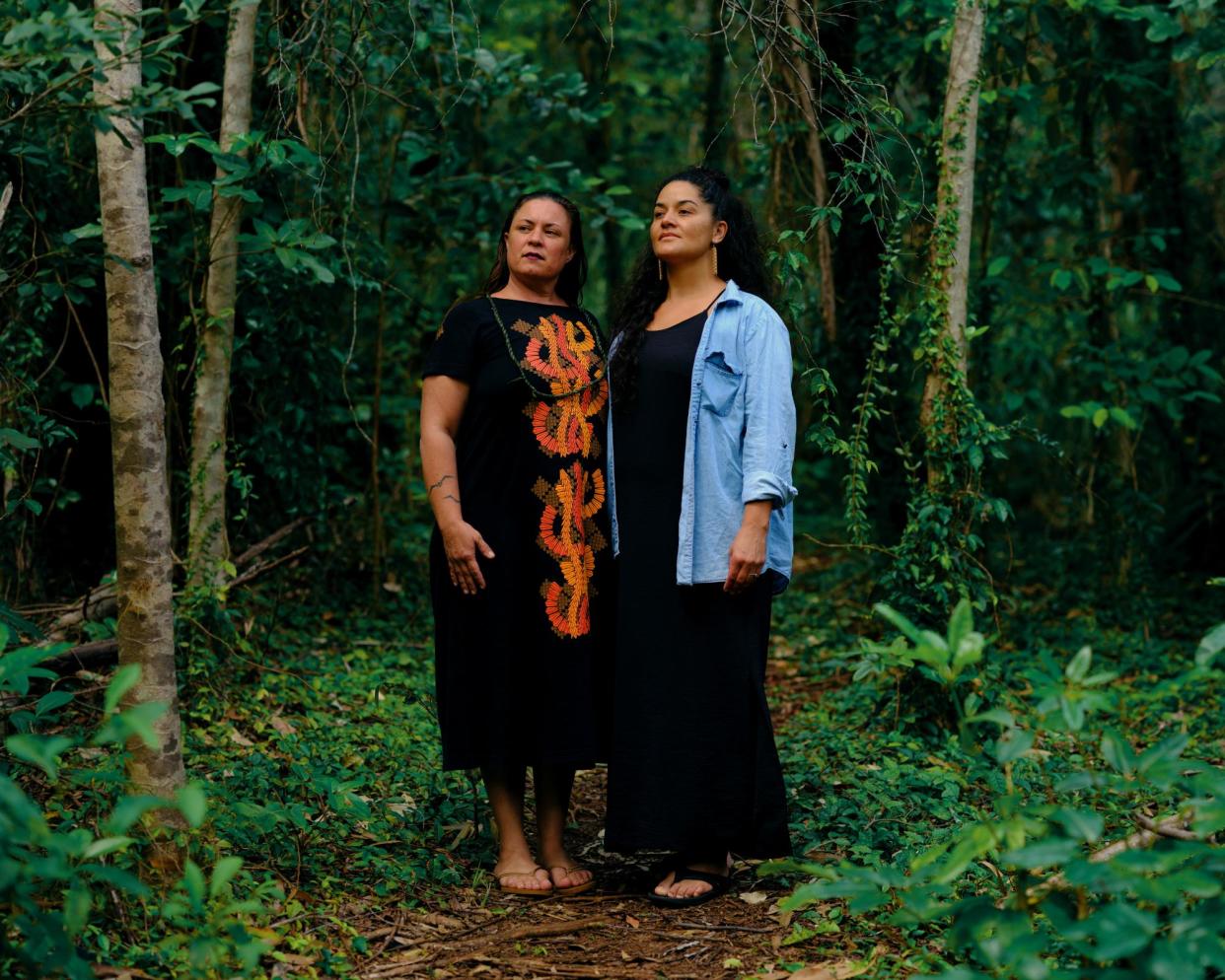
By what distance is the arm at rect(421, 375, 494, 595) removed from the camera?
3.50 m

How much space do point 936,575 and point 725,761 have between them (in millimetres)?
1752

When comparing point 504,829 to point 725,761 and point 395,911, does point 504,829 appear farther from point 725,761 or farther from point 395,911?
point 725,761

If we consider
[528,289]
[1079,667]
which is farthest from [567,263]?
[1079,667]

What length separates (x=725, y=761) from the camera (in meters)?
3.53

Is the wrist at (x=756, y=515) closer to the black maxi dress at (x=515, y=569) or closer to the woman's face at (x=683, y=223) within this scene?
the black maxi dress at (x=515, y=569)

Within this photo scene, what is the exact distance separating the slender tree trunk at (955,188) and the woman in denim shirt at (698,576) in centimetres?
148

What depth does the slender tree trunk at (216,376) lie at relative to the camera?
4.75 metres

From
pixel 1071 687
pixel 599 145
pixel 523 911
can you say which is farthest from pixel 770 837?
pixel 599 145

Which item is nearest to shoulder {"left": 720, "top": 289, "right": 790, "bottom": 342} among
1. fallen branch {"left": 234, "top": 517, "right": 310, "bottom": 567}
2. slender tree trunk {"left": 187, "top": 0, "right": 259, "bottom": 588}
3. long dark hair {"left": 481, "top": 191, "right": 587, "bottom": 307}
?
long dark hair {"left": 481, "top": 191, "right": 587, "bottom": 307}

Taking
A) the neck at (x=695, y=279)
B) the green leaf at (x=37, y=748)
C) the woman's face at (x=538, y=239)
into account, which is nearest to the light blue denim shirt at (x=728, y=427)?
the neck at (x=695, y=279)

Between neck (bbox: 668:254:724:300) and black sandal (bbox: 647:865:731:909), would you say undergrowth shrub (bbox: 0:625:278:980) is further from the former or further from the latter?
neck (bbox: 668:254:724:300)

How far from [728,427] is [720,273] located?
0.50m

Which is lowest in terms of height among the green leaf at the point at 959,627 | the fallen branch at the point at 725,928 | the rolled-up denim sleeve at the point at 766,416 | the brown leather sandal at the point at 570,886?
the fallen branch at the point at 725,928

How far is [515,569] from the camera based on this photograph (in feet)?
11.8
